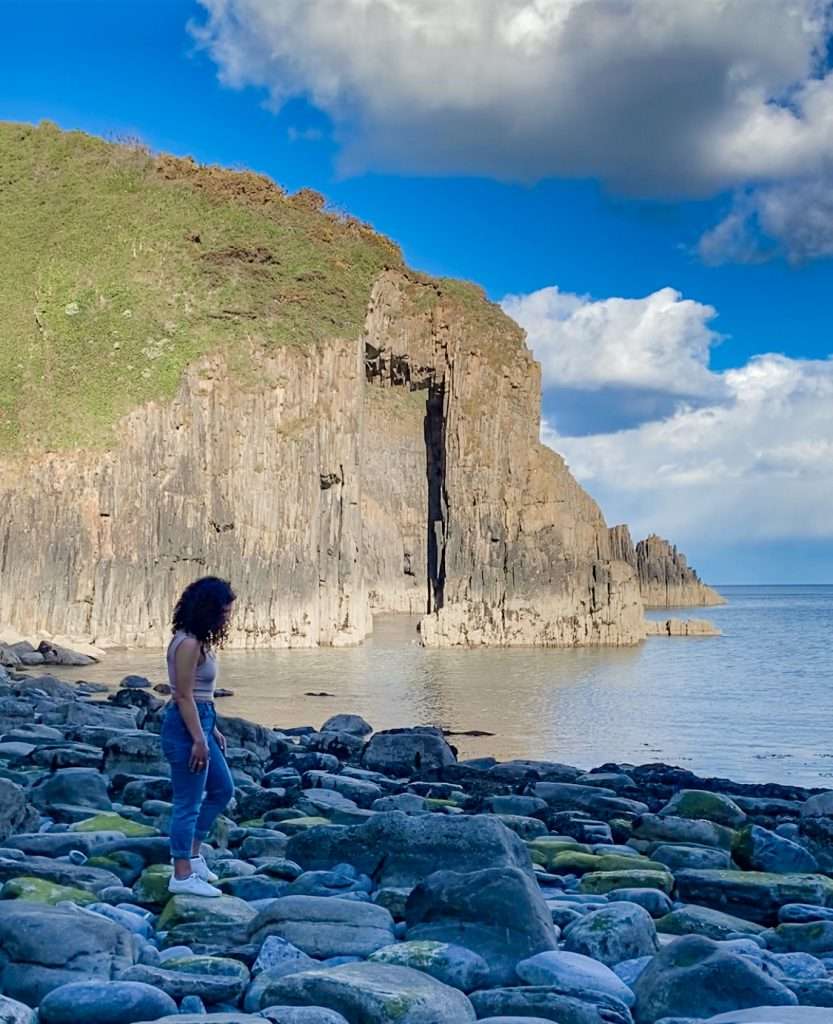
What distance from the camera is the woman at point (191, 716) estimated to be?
6.84m

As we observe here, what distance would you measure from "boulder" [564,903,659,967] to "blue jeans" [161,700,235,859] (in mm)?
2257

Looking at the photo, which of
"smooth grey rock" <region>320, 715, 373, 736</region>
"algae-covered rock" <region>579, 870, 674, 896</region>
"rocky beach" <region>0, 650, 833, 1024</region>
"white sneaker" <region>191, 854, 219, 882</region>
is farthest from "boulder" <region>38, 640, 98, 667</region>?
"algae-covered rock" <region>579, 870, 674, 896</region>

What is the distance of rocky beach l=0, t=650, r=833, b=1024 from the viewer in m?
4.94

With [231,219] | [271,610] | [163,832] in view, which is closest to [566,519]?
[271,610]

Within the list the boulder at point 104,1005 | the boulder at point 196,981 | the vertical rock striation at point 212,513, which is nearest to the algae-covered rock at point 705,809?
the boulder at point 196,981

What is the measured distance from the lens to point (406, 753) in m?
14.5

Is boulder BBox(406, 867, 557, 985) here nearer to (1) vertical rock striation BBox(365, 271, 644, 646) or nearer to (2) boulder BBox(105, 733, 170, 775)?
(2) boulder BBox(105, 733, 170, 775)

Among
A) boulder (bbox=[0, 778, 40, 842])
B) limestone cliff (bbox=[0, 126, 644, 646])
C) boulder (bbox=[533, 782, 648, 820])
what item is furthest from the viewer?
limestone cliff (bbox=[0, 126, 644, 646])

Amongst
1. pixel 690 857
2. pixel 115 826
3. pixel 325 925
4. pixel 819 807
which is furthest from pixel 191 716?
pixel 819 807

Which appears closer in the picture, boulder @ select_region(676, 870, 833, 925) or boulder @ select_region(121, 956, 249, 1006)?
boulder @ select_region(121, 956, 249, 1006)

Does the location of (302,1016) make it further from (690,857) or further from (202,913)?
(690,857)

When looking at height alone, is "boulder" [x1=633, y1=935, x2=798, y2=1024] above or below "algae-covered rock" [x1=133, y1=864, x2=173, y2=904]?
below

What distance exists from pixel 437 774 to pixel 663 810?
136 inches

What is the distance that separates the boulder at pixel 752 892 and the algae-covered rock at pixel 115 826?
3.66 m
